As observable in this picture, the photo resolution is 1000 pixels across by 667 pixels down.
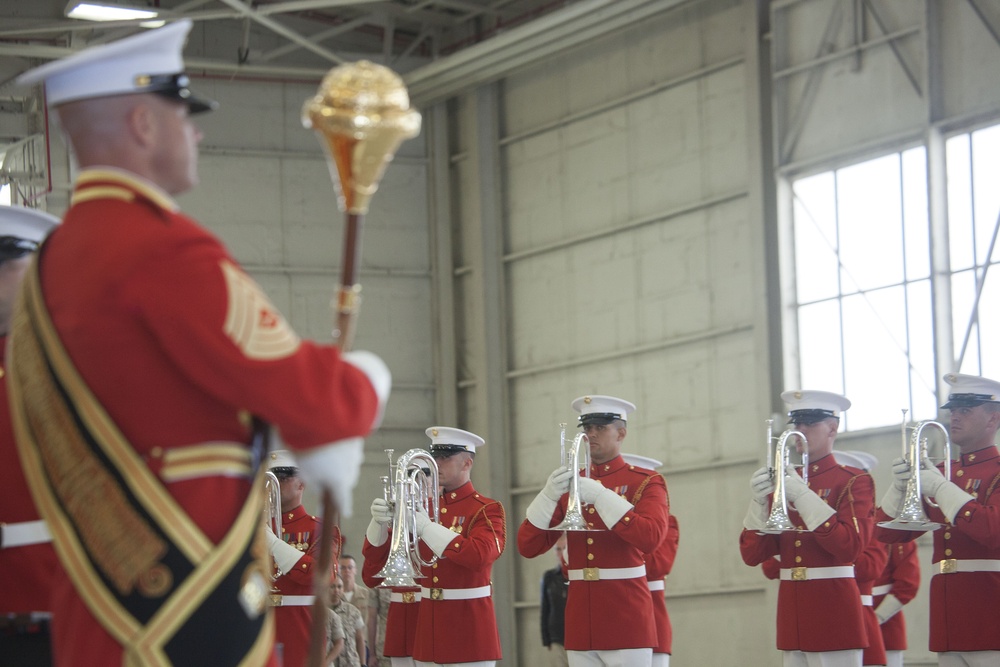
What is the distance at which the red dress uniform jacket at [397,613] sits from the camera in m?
8.98

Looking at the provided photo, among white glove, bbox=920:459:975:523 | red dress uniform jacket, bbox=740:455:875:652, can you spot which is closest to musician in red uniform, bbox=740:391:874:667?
red dress uniform jacket, bbox=740:455:875:652

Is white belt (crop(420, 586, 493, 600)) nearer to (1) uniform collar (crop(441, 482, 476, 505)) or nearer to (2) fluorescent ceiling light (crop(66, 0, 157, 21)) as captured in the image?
(1) uniform collar (crop(441, 482, 476, 505))

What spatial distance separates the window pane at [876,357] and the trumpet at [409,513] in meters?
5.53

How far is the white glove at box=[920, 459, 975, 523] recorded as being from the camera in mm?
7051

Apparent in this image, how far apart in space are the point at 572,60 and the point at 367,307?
151 inches

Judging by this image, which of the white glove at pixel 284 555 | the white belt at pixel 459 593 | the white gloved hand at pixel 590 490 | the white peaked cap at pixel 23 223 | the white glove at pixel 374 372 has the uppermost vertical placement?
the white peaked cap at pixel 23 223

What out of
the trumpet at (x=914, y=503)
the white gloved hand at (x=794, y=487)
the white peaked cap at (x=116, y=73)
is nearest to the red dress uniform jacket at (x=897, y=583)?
the trumpet at (x=914, y=503)

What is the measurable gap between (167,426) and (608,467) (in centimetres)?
568

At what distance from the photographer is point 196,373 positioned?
2484 millimetres

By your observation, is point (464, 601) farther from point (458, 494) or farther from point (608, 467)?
point (608, 467)

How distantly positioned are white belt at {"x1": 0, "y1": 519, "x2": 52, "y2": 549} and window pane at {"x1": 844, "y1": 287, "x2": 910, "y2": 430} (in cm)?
1012

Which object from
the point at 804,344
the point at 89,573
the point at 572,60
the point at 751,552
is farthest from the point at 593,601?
the point at 572,60

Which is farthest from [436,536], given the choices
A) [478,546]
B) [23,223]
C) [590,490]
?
[23,223]

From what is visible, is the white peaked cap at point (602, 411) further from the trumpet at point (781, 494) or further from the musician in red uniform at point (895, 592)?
the musician in red uniform at point (895, 592)
